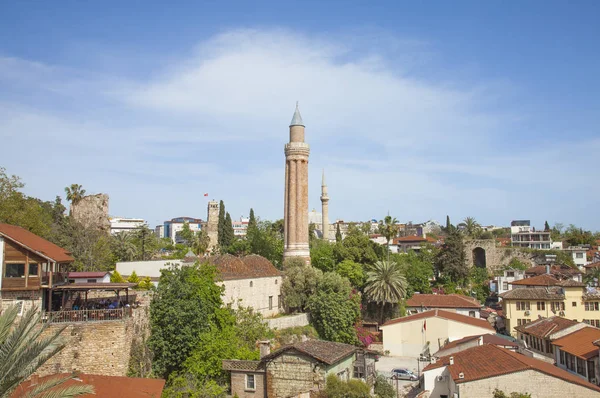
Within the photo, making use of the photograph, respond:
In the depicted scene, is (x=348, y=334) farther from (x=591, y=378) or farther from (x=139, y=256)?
(x=139, y=256)

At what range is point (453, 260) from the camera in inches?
2436

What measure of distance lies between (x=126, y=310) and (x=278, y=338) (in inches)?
506

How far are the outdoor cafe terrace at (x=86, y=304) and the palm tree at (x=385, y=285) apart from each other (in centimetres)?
2324

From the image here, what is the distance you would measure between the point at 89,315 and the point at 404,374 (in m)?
19.7

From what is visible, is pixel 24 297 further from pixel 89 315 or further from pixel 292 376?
pixel 292 376

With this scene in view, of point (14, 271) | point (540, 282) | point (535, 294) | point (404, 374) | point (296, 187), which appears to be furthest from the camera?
point (296, 187)

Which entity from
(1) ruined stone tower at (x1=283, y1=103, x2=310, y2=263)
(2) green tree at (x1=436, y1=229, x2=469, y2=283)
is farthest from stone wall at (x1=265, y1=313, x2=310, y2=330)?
(2) green tree at (x1=436, y1=229, x2=469, y2=283)

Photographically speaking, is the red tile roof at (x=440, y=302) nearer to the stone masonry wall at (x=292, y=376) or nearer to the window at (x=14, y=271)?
the stone masonry wall at (x=292, y=376)

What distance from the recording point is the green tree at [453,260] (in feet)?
203

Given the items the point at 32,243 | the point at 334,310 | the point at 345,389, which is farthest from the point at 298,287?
the point at 32,243

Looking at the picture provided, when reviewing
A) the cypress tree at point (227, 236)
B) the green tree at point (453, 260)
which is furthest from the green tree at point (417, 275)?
the cypress tree at point (227, 236)

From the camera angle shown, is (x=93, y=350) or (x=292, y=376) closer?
(x=93, y=350)

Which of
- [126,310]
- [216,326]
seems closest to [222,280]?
[216,326]

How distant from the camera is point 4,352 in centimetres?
1149
